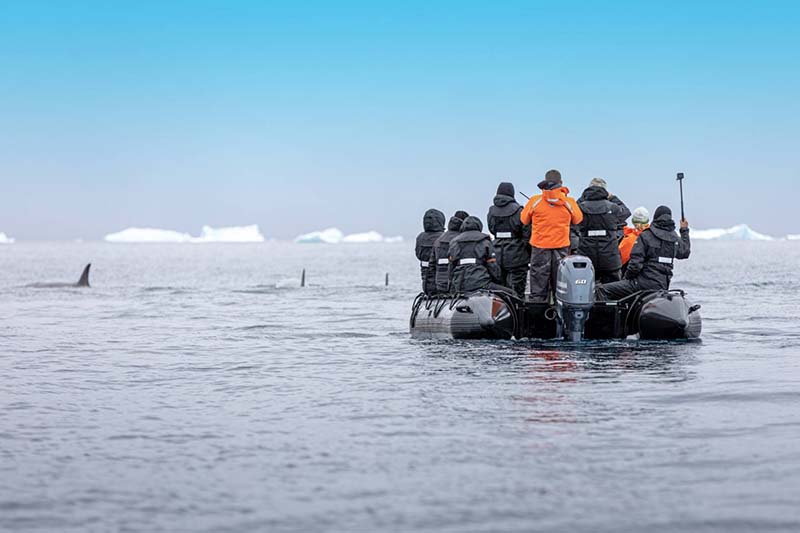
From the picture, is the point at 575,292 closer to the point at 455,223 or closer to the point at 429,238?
the point at 455,223

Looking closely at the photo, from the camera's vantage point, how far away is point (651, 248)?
1864 centimetres

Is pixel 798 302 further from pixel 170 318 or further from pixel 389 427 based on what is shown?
pixel 389 427

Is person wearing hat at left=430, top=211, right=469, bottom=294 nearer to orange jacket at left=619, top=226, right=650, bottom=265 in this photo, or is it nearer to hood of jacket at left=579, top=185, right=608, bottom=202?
hood of jacket at left=579, top=185, right=608, bottom=202

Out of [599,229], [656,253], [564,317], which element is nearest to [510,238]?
[599,229]

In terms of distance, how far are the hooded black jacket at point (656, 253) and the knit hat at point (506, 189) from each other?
2.37 meters

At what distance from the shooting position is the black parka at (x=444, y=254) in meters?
20.5

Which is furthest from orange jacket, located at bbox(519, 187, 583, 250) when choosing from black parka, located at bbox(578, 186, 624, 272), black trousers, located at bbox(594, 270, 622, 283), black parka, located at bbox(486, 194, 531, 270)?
black trousers, located at bbox(594, 270, 622, 283)

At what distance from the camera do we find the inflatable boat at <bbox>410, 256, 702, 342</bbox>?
58.0 ft

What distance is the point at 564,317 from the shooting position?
17672mm

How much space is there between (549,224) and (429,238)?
504 cm

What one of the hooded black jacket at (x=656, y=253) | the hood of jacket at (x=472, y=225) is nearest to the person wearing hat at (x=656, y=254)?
the hooded black jacket at (x=656, y=253)

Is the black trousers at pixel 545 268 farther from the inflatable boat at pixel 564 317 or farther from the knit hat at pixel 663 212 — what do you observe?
the knit hat at pixel 663 212

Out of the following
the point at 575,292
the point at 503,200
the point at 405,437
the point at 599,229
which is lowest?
the point at 405,437

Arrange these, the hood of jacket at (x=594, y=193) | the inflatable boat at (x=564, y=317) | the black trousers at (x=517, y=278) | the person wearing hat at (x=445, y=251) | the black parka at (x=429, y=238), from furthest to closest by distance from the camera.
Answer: the black parka at (x=429, y=238), the person wearing hat at (x=445, y=251), the black trousers at (x=517, y=278), the hood of jacket at (x=594, y=193), the inflatable boat at (x=564, y=317)
